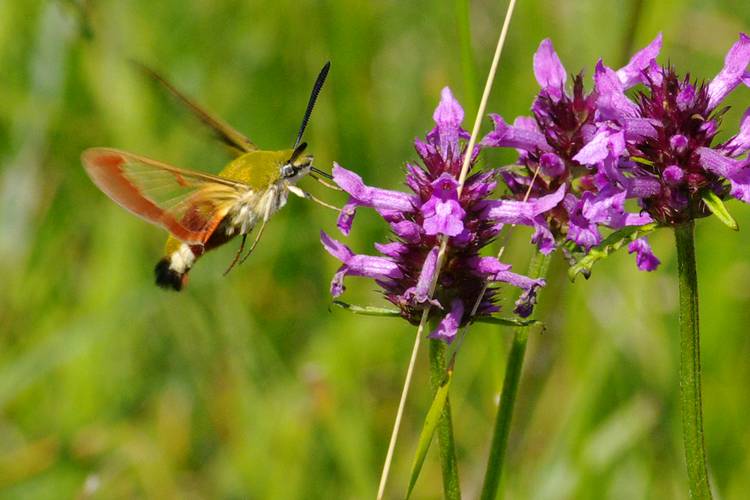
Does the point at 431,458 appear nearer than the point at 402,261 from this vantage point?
No

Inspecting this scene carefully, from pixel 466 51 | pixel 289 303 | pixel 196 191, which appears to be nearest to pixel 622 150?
pixel 466 51

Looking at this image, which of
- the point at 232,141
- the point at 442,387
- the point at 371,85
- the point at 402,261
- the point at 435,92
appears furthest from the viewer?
the point at 371,85

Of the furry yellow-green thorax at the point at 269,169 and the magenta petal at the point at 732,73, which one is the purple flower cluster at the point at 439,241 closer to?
the magenta petal at the point at 732,73

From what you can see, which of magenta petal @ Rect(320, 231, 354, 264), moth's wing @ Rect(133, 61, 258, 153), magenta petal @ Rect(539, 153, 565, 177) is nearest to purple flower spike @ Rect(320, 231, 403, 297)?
magenta petal @ Rect(320, 231, 354, 264)

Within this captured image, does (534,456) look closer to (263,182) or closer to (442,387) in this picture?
(263,182)

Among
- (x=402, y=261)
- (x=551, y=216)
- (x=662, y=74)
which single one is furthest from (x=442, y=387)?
(x=662, y=74)

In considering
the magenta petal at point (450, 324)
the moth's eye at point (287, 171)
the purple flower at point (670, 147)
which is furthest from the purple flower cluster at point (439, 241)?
the moth's eye at point (287, 171)

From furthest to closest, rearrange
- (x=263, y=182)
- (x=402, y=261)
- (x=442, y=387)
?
(x=263, y=182)
(x=402, y=261)
(x=442, y=387)

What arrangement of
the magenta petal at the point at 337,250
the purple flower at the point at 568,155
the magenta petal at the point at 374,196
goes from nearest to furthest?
the purple flower at the point at 568,155
the magenta petal at the point at 374,196
the magenta petal at the point at 337,250
